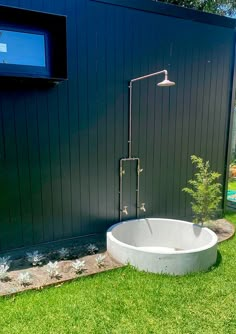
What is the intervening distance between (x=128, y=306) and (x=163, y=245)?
54.5 inches

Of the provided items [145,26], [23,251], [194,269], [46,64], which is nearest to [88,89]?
[46,64]

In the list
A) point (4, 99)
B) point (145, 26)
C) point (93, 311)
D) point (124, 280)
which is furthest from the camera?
point (145, 26)

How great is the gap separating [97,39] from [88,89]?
22.8 inches

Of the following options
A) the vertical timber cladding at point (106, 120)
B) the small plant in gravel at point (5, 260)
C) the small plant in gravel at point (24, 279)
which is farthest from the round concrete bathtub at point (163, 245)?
the small plant in gravel at point (5, 260)

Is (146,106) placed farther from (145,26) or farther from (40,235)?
(40,235)

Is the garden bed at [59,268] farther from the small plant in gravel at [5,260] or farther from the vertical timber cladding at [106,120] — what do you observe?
the vertical timber cladding at [106,120]

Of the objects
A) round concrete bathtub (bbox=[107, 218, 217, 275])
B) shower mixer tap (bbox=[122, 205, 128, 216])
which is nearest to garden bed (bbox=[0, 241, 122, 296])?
round concrete bathtub (bbox=[107, 218, 217, 275])

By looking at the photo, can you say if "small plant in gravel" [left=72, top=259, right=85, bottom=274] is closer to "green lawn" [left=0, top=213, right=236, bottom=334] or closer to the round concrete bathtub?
"green lawn" [left=0, top=213, right=236, bottom=334]

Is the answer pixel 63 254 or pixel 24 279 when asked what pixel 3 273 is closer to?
pixel 24 279

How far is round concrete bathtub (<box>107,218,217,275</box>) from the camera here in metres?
2.71

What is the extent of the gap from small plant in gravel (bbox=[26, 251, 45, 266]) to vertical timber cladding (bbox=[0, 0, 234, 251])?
243 mm

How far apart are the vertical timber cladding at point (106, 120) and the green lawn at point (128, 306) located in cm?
94

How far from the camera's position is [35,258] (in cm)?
282

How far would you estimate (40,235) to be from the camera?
3.18 metres
